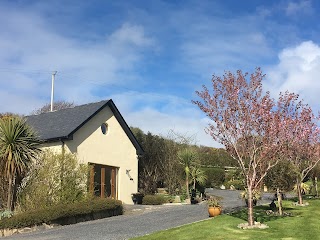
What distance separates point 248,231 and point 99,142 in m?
13.0

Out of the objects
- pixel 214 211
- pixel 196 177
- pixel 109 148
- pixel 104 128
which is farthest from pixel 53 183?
pixel 196 177

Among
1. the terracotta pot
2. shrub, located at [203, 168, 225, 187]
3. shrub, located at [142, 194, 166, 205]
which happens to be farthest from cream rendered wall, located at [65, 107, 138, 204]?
shrub, located at [203, 168, 225, 187]

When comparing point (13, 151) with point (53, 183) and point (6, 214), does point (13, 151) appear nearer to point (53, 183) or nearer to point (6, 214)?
point (53, 183)

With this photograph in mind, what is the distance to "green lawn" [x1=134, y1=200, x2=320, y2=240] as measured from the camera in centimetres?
1156

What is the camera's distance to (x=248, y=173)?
13703 mm

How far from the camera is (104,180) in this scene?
23.6m

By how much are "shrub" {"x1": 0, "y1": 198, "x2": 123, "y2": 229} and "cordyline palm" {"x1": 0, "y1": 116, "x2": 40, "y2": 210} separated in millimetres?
1999

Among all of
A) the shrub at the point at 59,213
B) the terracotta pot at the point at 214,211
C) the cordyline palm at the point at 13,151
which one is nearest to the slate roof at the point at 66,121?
the cordyline palm at the point at 13,151

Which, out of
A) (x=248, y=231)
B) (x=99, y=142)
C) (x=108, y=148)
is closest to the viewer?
(x=248, y=231)

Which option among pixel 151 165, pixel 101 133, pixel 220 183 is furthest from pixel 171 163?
pixel 220 183

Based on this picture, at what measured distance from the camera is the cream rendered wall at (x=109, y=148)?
22109 millimetres

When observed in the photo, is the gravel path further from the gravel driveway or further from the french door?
the french door

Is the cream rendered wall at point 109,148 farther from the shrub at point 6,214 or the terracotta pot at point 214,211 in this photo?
the terracotta pot at point 214,211

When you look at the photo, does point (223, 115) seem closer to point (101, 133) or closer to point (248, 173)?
point (248, 173)
